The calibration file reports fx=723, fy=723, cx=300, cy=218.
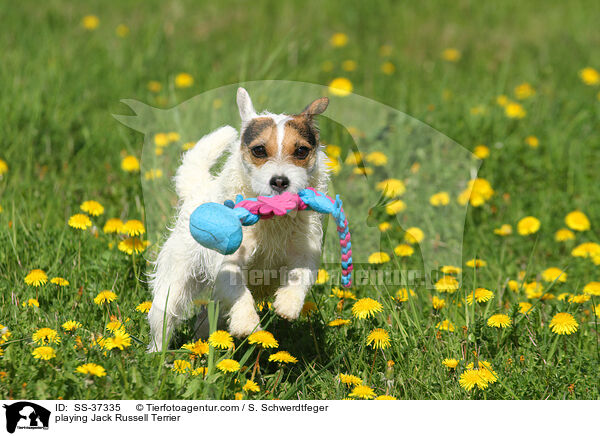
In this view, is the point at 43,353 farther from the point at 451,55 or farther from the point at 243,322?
the point at 451,55

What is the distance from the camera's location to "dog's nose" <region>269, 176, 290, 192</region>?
11.8 ft

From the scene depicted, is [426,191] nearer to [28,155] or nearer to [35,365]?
[28,155]

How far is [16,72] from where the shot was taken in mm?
6609

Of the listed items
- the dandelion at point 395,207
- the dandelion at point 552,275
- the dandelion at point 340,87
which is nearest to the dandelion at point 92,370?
the dandelion at point 395,207

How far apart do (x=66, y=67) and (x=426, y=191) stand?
367 cm

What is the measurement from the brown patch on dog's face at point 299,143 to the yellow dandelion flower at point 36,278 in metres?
1.57

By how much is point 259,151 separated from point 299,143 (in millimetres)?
211

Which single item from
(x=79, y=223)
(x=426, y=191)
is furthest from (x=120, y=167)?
(x=426, y=191)

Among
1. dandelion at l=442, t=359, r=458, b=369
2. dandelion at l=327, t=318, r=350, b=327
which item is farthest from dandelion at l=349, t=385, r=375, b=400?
dandelion at l=327, t=318, r=350, b=327

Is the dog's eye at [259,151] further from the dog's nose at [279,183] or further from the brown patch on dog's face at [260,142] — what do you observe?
the dog's nose at [279,183]

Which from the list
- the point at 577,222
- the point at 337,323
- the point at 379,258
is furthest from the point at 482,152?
the point at 337,323

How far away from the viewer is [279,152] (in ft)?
12.2

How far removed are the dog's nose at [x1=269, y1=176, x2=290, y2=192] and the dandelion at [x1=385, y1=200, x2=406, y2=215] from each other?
2.18m
